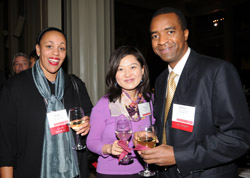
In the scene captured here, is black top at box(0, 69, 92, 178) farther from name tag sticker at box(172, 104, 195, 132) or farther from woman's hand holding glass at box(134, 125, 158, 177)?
name tag sticker at box(172, 104, 195, 132)

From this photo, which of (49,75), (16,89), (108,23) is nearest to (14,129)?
(16,89)

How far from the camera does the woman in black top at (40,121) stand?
166 centimetres

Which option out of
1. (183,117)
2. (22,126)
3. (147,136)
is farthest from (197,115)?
(22,126)

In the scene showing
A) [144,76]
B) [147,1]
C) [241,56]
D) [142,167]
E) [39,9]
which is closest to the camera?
[142,167]

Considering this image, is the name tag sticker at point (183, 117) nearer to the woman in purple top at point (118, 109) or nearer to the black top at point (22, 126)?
the woman in purple top at point (118, 109)

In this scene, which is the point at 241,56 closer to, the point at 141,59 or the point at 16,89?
the point at 141,59

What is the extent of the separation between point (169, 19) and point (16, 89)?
132 cm

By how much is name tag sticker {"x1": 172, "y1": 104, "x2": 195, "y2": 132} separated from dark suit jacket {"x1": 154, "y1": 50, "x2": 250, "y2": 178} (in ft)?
0.09

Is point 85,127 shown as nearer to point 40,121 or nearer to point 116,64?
point 40,121

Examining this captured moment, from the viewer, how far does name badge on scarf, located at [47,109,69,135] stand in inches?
70.1

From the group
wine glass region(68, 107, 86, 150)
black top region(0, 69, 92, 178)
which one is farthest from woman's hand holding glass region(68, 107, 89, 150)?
black top region(0, 69, 92, 178)

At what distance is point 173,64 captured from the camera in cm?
163

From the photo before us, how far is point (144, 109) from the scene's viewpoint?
1979 millimetres

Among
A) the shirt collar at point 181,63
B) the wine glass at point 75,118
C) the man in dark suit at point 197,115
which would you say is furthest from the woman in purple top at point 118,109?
the shirt collar at point 181,63
